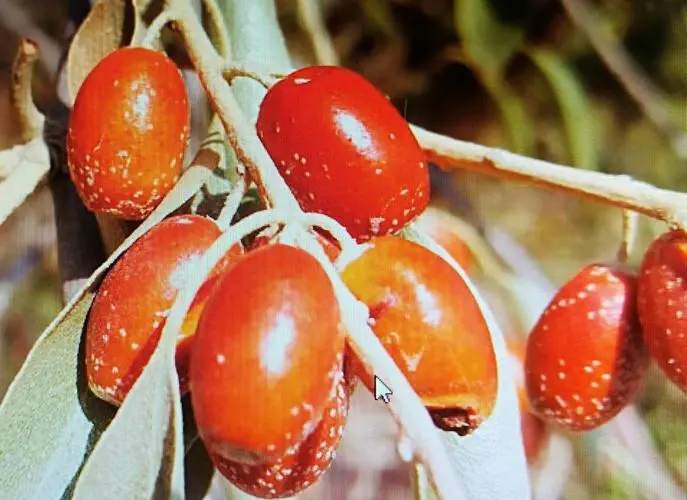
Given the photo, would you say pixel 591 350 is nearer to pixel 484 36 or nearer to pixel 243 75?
pixel 243 75

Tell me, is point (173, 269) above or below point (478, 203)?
above

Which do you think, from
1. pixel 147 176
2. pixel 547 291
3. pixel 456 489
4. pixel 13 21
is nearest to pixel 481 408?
pixel 456 489

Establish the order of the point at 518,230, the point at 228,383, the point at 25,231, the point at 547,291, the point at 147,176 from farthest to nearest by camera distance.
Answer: the point at 518,230 < the point at 25,231 < the point at 547,291 < the point at 147,176 < the point at 228,383

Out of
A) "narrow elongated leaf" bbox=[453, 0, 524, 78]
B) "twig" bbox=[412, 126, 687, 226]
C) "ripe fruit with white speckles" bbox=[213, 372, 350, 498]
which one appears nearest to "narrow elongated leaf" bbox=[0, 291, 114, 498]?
"ripe fruit with white speckles" bbox=[213, 372, 350, 498]

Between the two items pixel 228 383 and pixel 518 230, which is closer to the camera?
pixel 228 383

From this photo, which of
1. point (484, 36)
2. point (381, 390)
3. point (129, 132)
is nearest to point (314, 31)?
point (484, 36)

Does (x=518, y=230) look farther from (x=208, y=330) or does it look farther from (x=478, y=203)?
(x=208, y=330)

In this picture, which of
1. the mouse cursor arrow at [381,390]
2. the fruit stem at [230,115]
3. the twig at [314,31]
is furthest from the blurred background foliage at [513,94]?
the mouse cursor arrow at [381,390]

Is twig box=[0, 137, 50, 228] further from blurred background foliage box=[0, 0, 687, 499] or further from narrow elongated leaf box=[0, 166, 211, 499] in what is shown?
blurred background foliage box=[0, 0, 687, 499]
